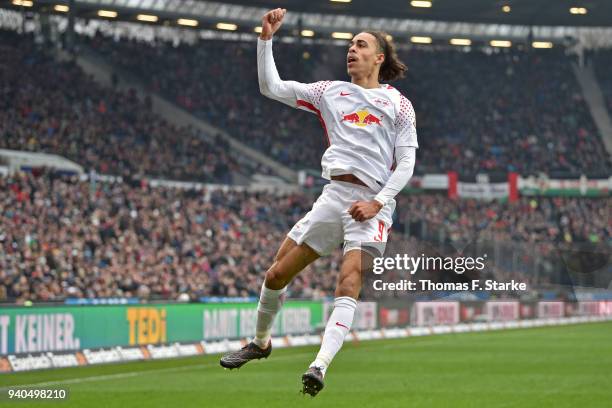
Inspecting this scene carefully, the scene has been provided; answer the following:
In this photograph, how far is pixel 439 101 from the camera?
59.8m

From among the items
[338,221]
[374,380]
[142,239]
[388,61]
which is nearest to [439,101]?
[142,239]

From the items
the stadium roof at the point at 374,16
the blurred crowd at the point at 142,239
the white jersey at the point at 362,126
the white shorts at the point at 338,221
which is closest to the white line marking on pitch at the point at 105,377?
the blurred crowd at the point at 142,239

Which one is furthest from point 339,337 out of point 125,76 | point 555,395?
point 125,76

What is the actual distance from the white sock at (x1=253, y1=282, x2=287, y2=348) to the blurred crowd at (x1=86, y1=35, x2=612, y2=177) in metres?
43.6

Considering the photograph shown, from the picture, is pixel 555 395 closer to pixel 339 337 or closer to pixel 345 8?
pixel 339 337

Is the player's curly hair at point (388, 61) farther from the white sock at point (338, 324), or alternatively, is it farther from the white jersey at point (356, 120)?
the white sock at point (338, 324)

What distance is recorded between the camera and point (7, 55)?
145 ft

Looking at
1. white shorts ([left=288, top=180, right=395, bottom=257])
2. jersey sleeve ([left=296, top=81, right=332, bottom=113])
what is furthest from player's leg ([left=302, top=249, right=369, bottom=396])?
jersey sleeve ([left=296, top=81, right=332, bottom=113])

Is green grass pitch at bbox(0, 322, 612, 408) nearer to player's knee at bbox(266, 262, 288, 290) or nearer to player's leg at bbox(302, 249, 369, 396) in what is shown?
player's knee at bbox(266, 262, 288, 290)

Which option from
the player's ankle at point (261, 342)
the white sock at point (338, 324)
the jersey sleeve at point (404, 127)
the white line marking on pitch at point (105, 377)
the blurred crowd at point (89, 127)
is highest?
the blurred crowd at point (89, 127)

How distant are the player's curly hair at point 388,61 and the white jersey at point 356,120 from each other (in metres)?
0.21

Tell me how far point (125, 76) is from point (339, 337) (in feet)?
146

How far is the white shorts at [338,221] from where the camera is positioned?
8.48 m

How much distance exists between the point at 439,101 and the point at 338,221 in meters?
52.0
